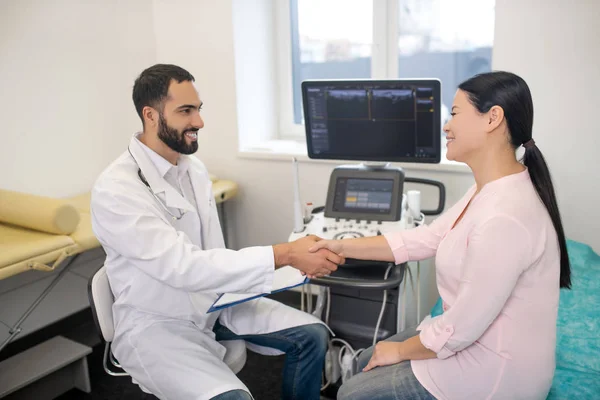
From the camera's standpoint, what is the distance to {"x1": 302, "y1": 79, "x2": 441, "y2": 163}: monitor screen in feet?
6.52

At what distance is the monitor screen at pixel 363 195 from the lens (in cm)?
209

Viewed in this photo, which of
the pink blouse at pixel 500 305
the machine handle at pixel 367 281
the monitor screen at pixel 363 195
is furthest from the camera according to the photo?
the monitor screen at pixel 363 195

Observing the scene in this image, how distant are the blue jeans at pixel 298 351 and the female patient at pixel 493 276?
0.34 meters

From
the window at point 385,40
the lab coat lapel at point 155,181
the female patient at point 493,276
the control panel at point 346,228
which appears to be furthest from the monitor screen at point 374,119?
the window at point 385,40

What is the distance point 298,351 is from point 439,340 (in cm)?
59

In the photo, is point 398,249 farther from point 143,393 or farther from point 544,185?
point 143,393

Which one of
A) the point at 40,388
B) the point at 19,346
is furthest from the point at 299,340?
the point at 19,346

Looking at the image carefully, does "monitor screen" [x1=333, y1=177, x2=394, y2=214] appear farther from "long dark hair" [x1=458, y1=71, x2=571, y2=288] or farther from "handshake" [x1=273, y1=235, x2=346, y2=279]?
"long dark hair" [x1=458, y1=71, x2=571, y2=288]

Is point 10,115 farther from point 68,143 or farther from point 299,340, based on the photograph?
point 299,340

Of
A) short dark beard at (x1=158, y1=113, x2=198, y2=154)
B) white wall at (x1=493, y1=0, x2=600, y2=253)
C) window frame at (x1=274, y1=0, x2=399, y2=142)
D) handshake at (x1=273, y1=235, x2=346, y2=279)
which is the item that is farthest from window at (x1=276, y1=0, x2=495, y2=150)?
short dark beard at (x1=158, y1=113, x2=198, y2=154)

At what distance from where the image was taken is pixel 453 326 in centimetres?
127

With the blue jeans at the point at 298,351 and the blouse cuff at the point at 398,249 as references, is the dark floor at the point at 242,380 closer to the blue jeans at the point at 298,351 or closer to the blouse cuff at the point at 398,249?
the blue jeans at the point at 298,351

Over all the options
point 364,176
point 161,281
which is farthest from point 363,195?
point 161,281

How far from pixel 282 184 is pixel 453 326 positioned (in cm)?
171
